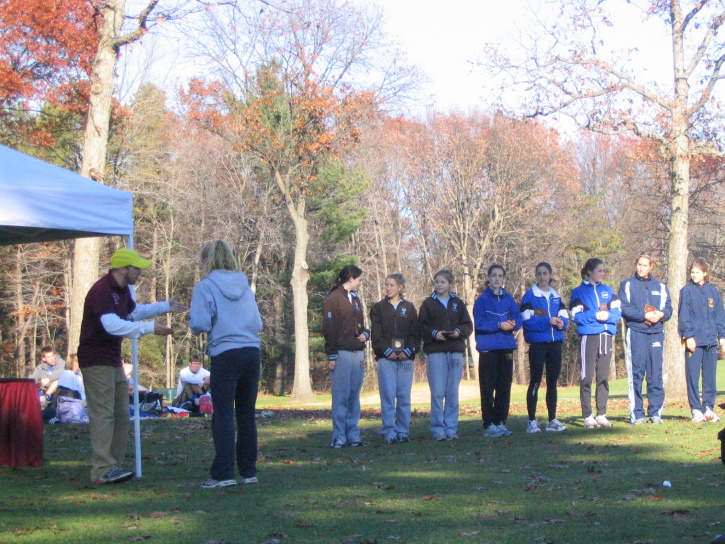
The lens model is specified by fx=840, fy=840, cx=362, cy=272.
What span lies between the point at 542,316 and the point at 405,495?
15.9 feet

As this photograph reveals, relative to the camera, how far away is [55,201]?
7.50 m

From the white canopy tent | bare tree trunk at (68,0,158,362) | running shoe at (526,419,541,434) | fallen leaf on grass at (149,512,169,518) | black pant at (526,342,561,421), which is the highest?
bare tree trunk at (68,0,158,362)

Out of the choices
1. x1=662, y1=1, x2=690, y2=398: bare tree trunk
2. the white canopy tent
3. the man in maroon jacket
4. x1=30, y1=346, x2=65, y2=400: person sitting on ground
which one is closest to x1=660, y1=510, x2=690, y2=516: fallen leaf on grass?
the man in maroon jacket

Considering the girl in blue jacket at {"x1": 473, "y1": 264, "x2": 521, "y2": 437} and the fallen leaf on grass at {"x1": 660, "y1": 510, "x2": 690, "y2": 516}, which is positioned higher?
the girl in blue jacket at {"x1": 473, "y1": 264, "x2": 521, "y2": 437}

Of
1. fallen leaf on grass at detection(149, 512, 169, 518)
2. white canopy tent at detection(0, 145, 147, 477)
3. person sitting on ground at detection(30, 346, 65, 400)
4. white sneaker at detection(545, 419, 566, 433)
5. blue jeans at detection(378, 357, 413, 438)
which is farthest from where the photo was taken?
person sitting on ground at detection(30, 346, 65, 400)

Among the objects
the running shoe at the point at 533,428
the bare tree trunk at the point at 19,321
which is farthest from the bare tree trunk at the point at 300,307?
the running shoe at the point at 533,428

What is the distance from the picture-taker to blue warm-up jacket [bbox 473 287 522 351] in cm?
1068

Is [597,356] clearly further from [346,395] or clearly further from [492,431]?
[346,395]

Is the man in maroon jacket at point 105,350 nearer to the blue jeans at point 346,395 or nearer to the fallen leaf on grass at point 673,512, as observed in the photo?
the blue jeans at point 346,395

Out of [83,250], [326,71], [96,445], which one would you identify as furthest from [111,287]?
[326,71]

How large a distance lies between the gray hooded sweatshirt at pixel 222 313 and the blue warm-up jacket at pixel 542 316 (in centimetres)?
489

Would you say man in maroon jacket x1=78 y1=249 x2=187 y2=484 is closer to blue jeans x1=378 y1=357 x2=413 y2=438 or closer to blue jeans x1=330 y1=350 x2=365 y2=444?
blue jeans x1=330 y1=350 x2=365 y2=444

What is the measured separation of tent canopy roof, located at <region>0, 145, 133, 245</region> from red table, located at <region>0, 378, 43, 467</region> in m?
1.70

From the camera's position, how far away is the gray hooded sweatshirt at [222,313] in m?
6.81
